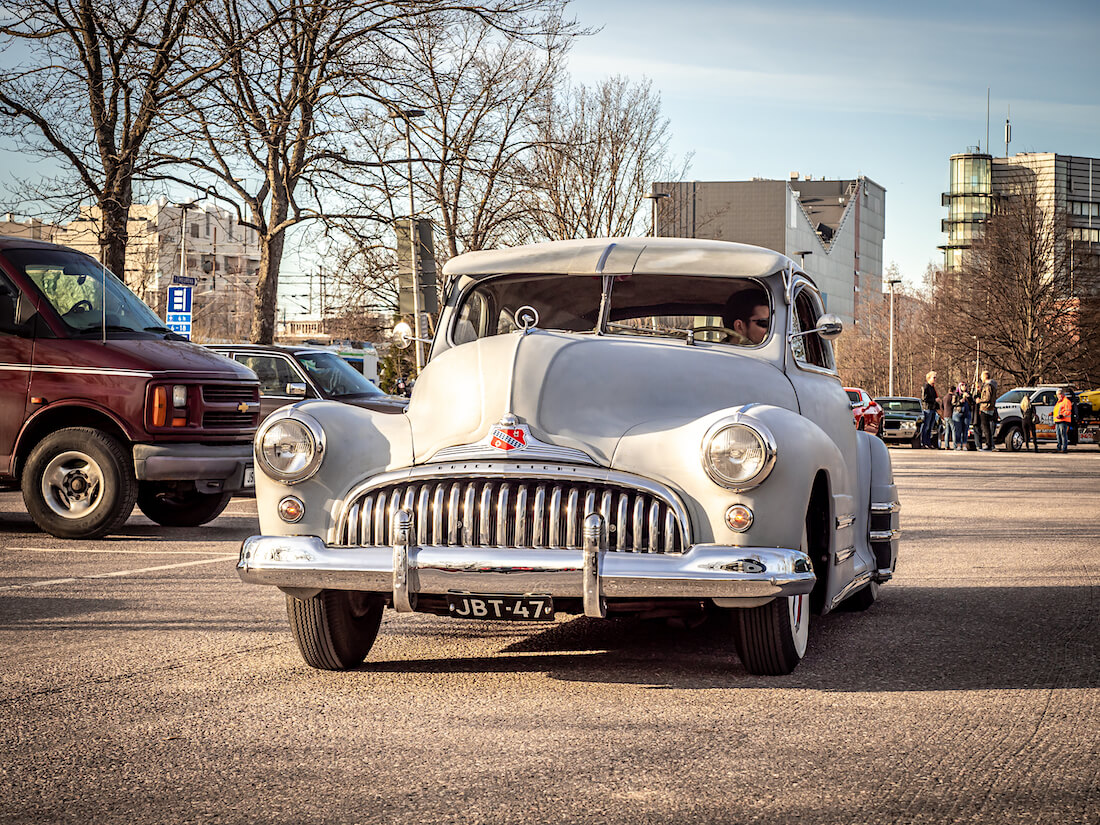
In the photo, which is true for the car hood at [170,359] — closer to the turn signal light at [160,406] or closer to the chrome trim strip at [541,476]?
the turn signal light at [160,406]

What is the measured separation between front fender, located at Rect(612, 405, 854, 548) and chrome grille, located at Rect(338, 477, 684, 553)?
0.12m

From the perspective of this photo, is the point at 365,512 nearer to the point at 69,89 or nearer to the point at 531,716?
the point at 531,716

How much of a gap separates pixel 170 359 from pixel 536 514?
25.2 ft

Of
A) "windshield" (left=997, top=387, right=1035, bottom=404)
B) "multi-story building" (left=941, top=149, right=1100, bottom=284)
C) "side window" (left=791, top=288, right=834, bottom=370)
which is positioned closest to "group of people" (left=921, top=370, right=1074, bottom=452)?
"windshield" (left=997, top=387, right=1035, bottom=404)

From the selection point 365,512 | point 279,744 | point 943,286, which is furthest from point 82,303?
point 943,286

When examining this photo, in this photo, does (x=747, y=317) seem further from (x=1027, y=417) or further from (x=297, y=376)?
(x=1027, y=417)

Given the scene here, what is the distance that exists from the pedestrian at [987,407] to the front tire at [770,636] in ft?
110

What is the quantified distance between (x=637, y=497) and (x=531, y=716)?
0.90 m

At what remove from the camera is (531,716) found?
4.98 m

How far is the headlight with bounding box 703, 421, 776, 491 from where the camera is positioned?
5180mm

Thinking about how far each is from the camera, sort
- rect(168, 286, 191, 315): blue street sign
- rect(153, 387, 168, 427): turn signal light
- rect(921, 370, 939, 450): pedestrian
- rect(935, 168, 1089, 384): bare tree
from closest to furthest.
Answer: rect(153, 387, 168, 427): turn signal light, rect(168, 286, 191, 315): blue street sign, rect(921, 370, 939, 450): pedestrian, rect(935, 168, 1089, 384): bare tree

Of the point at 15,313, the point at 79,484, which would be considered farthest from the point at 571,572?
the point at 15,313

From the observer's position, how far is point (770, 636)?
5.52m

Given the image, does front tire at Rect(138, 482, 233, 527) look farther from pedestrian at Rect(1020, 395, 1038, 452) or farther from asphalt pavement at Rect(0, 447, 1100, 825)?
pedestrian at Rect(1020, 395, 1038, 452)
